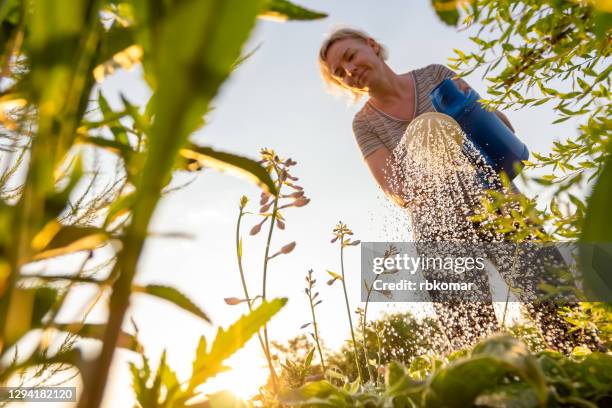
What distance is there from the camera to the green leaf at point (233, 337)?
31 cm

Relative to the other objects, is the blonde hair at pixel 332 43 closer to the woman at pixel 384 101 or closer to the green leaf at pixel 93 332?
the woman at pixel 384 101

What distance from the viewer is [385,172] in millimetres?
3531

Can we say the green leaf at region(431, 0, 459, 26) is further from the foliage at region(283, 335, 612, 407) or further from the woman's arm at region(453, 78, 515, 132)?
the woman's arm at region(453, 78, 515, 132)

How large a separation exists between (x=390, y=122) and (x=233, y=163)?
3.46 m

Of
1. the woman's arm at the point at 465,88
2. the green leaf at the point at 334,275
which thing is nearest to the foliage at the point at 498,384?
the green leaf at the point at 334,275

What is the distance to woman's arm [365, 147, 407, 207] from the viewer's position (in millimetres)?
3527

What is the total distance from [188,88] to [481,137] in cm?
299

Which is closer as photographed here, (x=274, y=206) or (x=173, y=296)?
(x=173, y=296)

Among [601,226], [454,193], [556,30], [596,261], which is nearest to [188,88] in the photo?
[601,226]

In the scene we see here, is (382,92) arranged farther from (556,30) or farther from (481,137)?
(556,30)

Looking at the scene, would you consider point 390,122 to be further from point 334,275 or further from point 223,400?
point 223,400

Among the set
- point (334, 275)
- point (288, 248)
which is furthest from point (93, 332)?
point (334, 275)

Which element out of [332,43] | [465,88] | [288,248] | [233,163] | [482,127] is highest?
[332,43]

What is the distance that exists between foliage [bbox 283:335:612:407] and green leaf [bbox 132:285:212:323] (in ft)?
0.36
